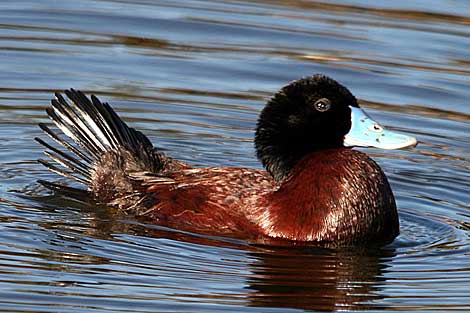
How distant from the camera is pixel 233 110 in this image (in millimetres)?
12938

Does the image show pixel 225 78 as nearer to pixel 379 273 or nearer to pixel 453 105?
pixel 453 105

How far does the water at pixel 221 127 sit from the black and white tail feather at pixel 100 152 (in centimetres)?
25

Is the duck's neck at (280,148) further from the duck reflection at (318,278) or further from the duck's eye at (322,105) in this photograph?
the duck reflection at (318,278)

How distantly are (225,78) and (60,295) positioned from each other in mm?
5910

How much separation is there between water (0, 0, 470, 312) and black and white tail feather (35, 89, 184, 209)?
0.25 metres

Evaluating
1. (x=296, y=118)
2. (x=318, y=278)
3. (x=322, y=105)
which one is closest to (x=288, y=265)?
(x=318, y=278)

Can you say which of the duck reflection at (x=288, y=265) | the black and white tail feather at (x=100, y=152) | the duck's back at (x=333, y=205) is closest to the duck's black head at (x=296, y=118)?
the duck's back at (x=333, y=205)

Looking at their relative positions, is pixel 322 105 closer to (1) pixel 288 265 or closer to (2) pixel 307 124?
(2) pixel 307 124

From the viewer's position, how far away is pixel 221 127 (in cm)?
1253

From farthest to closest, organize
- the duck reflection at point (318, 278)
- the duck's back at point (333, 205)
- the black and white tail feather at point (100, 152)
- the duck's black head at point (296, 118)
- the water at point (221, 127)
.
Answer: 1. the black and white tail feather at point (100, 152)
2. the duck's black head at point (296, 118)
3. the duck's back at point (333, 205)
4. the water at point (221, 127)
5. the duck reflection at point (318, 278)

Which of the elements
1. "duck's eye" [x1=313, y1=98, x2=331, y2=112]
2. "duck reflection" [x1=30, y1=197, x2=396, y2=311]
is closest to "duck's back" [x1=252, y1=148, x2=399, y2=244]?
"duck reflection" [x1=30, y1=197, x2=396, y2=311]

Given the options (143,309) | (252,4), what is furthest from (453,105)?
(143,309)

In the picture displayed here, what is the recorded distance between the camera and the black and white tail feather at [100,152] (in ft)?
34.6

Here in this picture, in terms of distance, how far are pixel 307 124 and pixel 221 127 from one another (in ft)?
8.89
